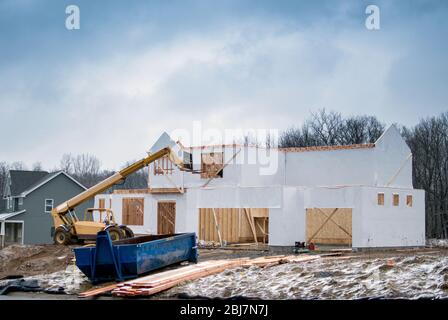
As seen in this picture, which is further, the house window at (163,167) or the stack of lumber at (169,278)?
the house window at (163,167)

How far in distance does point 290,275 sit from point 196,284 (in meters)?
2.68

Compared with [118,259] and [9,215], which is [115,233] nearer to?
[118,259]

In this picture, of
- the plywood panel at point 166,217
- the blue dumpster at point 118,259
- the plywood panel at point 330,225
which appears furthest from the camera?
the plywood panel at point 166,217

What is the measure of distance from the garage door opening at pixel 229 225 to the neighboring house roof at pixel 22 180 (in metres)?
29.3

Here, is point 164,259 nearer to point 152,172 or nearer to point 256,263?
point 256,263

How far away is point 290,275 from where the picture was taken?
1916 centimetres

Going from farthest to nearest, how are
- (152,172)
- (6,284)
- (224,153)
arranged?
(152,172) → (224,153) → (6,284)

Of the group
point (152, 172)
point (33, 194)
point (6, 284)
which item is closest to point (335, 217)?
point (152, 172)

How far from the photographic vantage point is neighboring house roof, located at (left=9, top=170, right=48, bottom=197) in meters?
59.8

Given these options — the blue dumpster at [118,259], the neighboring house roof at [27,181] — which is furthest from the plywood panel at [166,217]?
the neighboring house roof at [27,181]

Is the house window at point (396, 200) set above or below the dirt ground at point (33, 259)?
above

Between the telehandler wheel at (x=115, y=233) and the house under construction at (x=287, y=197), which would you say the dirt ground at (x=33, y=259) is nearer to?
the telehandler wheel at (x=115, y=233)

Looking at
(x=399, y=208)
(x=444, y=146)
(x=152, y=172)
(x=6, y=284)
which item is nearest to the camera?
(x=6, y=284)

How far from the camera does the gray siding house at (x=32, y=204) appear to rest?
5788cm
